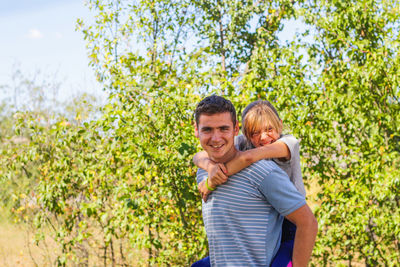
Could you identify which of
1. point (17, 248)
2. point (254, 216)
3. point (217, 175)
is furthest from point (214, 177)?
point (17, 248)

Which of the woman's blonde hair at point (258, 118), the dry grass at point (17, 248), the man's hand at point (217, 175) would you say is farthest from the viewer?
the dry grass at point (17, 248)

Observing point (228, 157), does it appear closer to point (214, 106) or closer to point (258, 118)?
point (214, 106)

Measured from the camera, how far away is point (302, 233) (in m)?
1.67

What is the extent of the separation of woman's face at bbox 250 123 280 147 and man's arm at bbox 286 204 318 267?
713 mm

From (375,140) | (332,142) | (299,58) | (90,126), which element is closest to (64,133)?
(90,126)

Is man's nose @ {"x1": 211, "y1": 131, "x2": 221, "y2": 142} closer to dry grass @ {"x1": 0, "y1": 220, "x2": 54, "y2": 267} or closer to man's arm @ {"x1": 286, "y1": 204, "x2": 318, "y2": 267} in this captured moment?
man's arm @ {"x1": 286, "y1": 204, "x2": 318, "y2": 267}

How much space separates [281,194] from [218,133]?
1.19ft

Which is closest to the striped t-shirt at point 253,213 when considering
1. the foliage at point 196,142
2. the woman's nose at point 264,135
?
the woman's nose at point 264,135

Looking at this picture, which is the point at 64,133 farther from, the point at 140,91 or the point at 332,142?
the point at 332,142

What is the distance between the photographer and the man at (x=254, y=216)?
163cm

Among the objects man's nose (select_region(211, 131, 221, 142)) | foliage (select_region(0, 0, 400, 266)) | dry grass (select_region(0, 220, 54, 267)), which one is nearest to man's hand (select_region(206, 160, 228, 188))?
man's nose (select_region(211, 131, 221, 142))

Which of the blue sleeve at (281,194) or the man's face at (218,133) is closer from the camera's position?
the blue sleeve at (281,194)

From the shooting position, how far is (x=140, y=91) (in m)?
4.19

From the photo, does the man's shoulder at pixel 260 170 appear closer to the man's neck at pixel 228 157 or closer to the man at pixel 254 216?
the man at pixel 254 216
